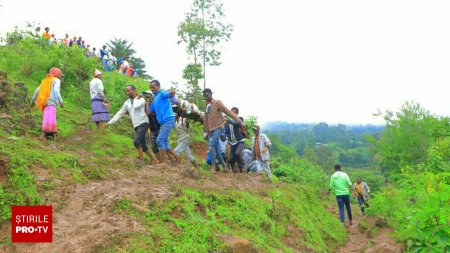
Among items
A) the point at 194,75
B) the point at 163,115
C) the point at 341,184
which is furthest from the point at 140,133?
→ the point at 194,75

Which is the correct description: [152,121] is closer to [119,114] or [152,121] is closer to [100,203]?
[119,114]

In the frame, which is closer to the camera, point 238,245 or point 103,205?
point 238,245

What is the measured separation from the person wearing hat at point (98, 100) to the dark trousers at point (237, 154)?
129 inches

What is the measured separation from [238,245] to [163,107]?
12.7 ft

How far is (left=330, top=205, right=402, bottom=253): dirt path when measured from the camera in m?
6.25

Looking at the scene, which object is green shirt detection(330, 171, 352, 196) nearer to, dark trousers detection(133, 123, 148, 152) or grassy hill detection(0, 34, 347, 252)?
grassy hill detection(0, 34, 347, 252)

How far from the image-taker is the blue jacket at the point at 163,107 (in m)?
7.48

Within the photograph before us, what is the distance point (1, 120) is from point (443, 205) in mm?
8182

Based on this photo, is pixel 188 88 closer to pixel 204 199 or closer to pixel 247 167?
pixel 247 167

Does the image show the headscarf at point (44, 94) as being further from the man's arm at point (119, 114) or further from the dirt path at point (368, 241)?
the dirt path at point (368, 241)

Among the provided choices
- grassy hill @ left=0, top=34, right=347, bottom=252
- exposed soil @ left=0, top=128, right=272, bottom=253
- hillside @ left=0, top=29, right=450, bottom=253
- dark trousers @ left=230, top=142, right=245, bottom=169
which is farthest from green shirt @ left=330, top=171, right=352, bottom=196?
exposed soil @ left=0, top=128, right=272, bottom=253

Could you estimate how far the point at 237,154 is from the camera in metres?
9.52

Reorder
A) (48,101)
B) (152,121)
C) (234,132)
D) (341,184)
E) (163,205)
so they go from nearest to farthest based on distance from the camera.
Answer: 1. (163,205)
2. (48,101)
3. (152,121)
4. (234,132)
5. (341,184)

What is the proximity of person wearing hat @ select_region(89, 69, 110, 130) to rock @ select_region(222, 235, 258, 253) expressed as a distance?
596 centimetres
